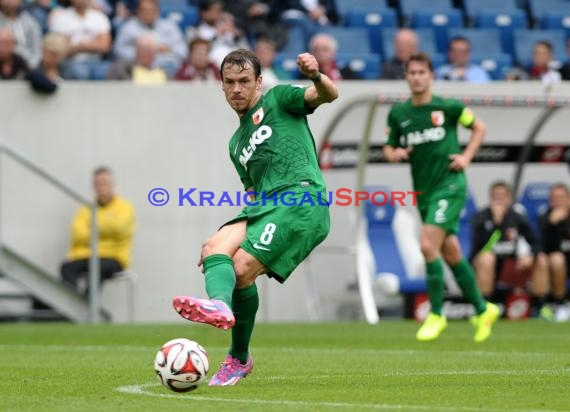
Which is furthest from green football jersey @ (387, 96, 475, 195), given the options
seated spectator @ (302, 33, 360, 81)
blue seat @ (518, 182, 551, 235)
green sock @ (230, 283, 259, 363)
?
blue seat @ (518, 182, 551, 235)

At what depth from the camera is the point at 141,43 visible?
17.3 metres

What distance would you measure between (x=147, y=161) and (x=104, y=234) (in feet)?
4.03

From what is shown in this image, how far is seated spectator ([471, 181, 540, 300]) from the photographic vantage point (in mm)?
17344

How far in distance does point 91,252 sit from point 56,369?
727 centimetres

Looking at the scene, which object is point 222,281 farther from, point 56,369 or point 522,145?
point 522,145

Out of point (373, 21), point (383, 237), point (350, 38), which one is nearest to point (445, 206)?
point (383, 237)

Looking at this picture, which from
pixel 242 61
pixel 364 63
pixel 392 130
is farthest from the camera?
pixel 364 63

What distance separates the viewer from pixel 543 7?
21594mm

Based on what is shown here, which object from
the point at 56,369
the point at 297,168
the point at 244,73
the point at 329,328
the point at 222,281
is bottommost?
the point at 329,328

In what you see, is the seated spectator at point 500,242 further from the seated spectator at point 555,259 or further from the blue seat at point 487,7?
the blue seat at point 487,7

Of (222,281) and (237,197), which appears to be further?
(237,197)

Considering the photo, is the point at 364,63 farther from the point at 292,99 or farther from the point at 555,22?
the point at 292,99

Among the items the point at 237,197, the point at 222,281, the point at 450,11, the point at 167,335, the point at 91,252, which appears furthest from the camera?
the point at 450,11

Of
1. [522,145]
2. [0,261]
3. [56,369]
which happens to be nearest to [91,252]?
[0,261]
